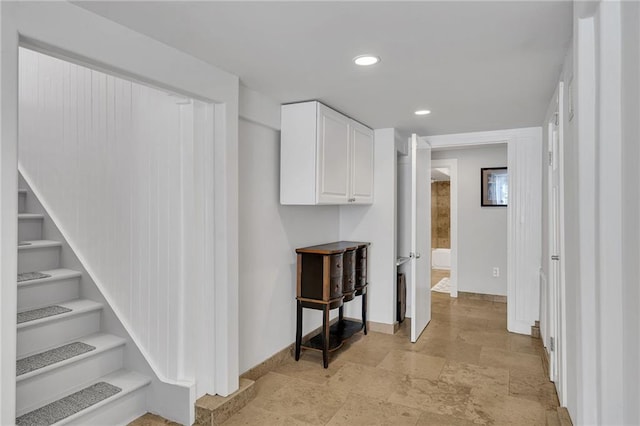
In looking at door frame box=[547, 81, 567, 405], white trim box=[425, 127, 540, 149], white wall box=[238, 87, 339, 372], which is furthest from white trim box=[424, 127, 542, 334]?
white wall box=[238, 87, 339, 372]

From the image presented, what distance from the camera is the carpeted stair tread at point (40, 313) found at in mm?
2448

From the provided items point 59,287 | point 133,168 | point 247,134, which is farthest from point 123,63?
point 59,287

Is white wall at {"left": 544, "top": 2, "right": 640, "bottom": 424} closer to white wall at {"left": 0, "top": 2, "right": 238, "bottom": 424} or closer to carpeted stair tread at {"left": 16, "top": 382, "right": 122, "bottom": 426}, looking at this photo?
white wall at {"left": 0, "top": 2, "right": 238, "bottom": 424}

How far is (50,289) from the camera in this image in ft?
9.11

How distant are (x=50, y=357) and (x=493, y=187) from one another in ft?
17.9

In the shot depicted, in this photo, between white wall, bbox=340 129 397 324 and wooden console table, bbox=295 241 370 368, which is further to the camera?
white wall, bbox=340 129 397 324

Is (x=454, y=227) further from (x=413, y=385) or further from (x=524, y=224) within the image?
(x=413, y=385)

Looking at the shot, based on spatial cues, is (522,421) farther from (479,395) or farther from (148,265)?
(148,265)

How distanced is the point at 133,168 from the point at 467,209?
4.75 m

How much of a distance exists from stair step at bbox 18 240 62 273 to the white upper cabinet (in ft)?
5.93

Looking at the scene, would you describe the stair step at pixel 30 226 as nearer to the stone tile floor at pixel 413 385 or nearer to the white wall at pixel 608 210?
the stone tile floor at pixel 413 385

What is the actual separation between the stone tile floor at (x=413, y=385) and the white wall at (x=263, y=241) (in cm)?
30

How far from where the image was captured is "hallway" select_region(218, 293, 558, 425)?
246 centimetres

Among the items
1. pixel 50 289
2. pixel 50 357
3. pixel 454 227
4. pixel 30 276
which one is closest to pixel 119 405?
pixel 50 357
